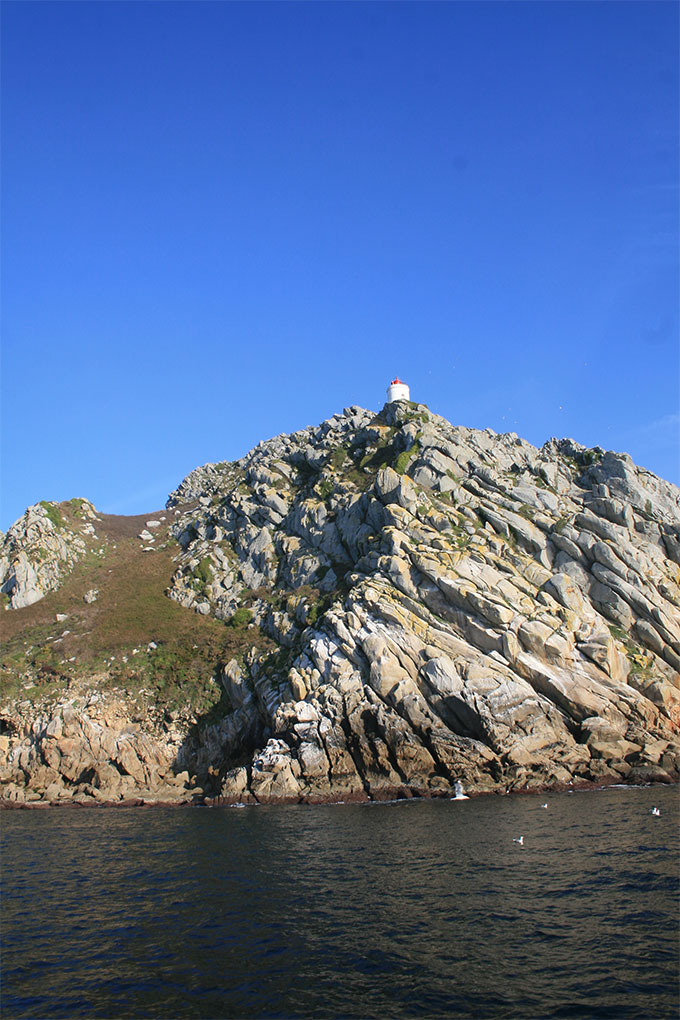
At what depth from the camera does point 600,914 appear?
23641mm

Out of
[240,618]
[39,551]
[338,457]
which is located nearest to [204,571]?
[240,618]

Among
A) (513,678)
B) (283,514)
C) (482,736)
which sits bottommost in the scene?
(482,736)

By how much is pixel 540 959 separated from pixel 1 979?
18.0m

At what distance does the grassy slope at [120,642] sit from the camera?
73000 mm

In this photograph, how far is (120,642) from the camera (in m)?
79.3

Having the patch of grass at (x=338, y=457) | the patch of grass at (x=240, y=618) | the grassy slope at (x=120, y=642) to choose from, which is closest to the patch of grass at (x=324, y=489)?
the patch of grass at (x=338, y=457)

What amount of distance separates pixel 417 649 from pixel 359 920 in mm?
36627

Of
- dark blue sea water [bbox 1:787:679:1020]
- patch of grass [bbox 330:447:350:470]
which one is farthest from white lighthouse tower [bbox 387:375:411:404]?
dark blue sea water [bbox 1:787:679:1020]

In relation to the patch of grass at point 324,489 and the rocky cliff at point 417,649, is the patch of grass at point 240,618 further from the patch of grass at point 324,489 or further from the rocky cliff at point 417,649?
the patch of grass at point 324,489

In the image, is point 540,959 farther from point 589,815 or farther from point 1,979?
point 589,815

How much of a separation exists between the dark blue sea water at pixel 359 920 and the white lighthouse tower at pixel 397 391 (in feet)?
263

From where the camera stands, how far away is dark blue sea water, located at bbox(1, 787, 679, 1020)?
18469 mm

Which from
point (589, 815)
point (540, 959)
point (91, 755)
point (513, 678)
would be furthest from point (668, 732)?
point (91, 755)

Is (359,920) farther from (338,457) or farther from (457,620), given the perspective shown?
(338,457)
